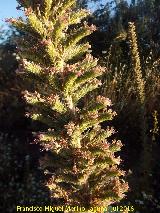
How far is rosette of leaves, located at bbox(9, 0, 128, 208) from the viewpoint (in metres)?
4.41

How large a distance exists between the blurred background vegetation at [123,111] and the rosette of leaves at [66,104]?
1918 mm

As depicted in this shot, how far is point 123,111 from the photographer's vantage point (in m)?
8.08

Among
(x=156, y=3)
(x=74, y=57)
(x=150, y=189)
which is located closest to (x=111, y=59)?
(x=156, y=3)

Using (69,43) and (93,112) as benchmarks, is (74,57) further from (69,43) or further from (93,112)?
(93,112)

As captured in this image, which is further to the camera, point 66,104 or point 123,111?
point 123,111

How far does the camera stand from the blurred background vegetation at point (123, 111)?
6.92m

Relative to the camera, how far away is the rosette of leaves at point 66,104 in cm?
441

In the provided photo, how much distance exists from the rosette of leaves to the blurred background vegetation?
192 cm

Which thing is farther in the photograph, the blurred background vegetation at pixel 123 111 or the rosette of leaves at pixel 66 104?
the blurred background vegetation at pixel 123 111

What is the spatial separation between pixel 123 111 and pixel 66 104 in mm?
3563

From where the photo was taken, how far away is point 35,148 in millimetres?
8273

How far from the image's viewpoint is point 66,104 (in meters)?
4.64

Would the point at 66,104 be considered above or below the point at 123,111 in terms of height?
below

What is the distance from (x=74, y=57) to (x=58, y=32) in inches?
16.4
